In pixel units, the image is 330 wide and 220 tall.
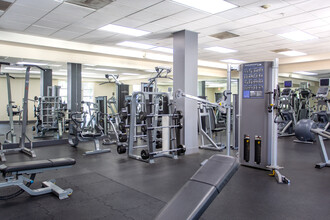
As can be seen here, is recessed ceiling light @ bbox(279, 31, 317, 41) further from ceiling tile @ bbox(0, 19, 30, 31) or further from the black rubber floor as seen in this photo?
ceiling tile @ bbox(0, 19, 30, 31)

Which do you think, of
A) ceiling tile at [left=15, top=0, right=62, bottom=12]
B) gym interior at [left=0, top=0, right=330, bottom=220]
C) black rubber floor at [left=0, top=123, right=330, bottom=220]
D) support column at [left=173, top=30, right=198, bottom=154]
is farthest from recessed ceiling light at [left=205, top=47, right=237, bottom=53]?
ceiling tile at [left=15, top=0, right=62, bottom=12]

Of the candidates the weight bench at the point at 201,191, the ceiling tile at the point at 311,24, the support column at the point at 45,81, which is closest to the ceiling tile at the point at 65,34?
the support column at the point at 45,81

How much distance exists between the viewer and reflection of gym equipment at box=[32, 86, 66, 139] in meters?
8.20

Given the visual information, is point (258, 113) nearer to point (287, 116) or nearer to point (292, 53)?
point (287, 116)

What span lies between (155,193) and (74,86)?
6322 millimetres

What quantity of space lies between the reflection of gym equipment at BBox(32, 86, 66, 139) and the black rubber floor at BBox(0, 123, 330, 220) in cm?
345

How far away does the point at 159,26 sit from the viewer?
5.68 meters

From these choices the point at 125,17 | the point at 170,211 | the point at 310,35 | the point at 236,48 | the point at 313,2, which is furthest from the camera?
the point at 236,48

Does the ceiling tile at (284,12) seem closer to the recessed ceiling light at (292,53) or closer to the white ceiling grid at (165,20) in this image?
the white ceiling grid at (165,20)

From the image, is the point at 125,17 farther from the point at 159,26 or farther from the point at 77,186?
the point at 77,186

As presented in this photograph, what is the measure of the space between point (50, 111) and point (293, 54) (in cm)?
878

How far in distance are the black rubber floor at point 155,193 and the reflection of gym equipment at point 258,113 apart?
26 centimetres

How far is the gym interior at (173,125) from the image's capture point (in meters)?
2.86

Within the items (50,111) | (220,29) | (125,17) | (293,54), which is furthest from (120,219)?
(293,54)
